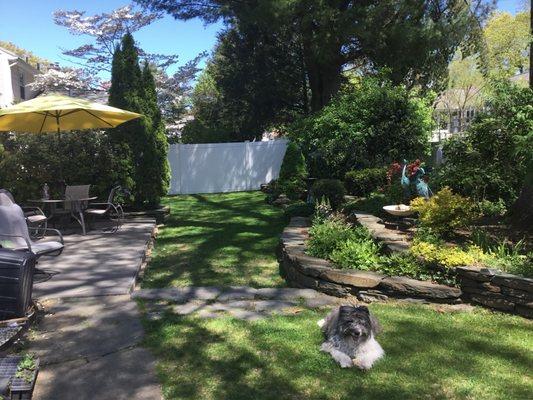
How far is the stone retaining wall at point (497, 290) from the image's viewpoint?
441 centimetres

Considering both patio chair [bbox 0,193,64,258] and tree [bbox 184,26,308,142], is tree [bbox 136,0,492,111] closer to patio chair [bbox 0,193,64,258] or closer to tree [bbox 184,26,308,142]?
tree [bbox 184,26,308,142]

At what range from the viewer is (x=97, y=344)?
387cm

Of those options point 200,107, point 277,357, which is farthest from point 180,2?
point 277,357

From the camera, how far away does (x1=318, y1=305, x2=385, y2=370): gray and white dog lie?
351 centimetres

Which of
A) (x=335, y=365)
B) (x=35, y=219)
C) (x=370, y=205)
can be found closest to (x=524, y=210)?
(x=370, y=205)

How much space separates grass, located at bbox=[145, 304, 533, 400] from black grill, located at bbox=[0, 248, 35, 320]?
1022 mm

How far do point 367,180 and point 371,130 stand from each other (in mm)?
1361

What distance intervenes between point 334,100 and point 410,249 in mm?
7946

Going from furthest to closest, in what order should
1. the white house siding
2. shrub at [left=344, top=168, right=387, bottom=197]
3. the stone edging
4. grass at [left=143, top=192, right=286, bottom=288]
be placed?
the white house siding
shrub at [left=344, top=168, right=387, bottom=197]
grass at [left=143, top=192, right=286, bottom=288]
the stone edging

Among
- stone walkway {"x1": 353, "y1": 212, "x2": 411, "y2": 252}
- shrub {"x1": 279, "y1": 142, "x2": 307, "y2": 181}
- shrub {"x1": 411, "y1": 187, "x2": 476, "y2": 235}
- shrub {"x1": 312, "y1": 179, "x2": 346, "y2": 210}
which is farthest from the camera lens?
shrub {"x1": 279, "y1": 142, "x2": 307, "y2": 181}

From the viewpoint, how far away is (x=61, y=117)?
8.84m

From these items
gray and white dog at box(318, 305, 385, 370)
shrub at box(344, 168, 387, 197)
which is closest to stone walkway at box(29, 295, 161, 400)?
gray and white dog at box(318, 305, 385, 370)

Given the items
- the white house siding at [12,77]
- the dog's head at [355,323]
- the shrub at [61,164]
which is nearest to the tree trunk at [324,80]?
the shrub at [61,164]

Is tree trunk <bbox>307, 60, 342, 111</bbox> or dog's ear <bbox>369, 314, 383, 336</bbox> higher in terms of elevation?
tree trunk <bbox>307, 60, 342, 111</bbox>
